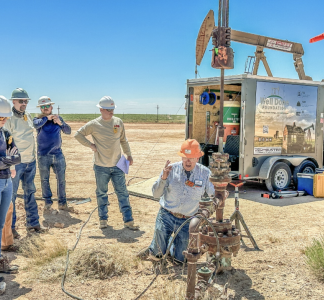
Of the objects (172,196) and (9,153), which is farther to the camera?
(172,196)

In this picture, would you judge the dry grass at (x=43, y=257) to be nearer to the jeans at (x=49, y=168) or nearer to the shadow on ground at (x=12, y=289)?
the shadow on ground at (x=12, y=289)

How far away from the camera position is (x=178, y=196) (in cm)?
430

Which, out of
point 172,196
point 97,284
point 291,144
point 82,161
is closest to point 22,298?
point 97,284

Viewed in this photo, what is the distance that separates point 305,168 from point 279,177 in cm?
86

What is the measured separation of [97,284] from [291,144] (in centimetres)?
616

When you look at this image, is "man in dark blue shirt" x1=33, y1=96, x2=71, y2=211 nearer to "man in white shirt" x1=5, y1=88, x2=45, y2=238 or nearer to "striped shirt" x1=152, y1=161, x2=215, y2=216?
"man in white shirt" x1=5, y1=88, x2=45, y2=238

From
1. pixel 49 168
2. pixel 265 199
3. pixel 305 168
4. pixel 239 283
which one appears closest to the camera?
pixel 239 283

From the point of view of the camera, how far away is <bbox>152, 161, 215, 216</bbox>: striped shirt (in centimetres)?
427

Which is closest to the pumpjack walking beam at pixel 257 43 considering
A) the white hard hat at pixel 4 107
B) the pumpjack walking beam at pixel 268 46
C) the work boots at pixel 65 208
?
the pumpjack walking beam at pixel 268 46

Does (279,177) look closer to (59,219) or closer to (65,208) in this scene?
(65,208)

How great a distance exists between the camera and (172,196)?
14.2 ft

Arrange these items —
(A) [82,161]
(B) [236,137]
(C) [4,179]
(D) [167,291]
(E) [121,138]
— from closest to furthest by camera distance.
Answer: (D) [167,291]
(C) [4,179]
(E) [121,138]
(B) [236,137]
(A) [82,161]

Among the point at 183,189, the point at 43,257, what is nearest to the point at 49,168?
the point at 43,257

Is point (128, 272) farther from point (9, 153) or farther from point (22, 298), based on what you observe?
point (9, 153)
